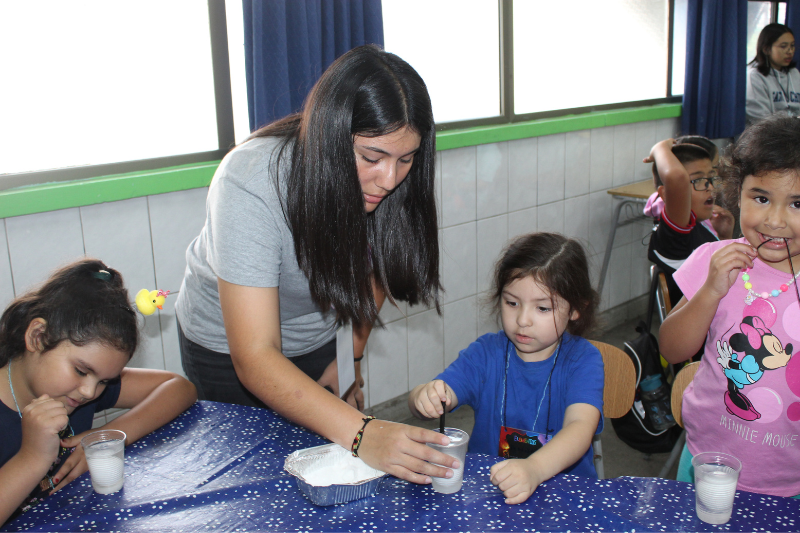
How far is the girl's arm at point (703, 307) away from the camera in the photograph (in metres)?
1.40

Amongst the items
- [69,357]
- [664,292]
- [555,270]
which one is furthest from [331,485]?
[664,292]

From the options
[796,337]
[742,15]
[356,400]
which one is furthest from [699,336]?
[742,15]

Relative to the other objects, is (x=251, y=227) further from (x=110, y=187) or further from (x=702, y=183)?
(x=702, y=183)

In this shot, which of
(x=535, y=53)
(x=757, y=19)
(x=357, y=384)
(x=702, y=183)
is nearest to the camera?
(x=357, y=384)

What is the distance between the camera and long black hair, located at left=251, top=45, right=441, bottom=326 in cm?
122

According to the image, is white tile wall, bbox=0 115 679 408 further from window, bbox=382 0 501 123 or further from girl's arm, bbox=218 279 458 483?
girl's arm, bbox=218 279 458 483

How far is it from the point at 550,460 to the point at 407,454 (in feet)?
1.03

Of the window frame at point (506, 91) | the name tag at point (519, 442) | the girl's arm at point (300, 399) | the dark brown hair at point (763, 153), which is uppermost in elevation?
the window frame at point (506, 91)

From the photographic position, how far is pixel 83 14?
2.10 metres

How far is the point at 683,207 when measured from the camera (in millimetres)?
2551

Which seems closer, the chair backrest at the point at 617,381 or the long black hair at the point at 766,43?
the chair backrest at the point at 617,381

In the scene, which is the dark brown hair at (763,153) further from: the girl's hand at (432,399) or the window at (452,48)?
the window at (452,48)

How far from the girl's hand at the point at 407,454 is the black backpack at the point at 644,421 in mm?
1464

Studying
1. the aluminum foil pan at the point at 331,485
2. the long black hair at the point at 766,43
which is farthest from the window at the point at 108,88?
the long black hair at the point at 766,43
